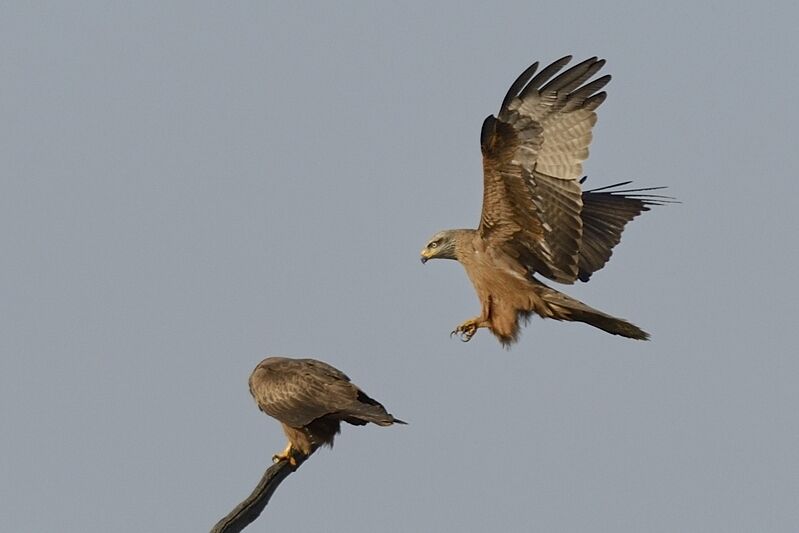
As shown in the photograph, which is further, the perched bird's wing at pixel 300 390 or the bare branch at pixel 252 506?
the perched bird's wing at pixel 300 390

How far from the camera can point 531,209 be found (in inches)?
483

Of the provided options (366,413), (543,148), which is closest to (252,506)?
(366,413)

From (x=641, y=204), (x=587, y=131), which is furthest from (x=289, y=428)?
(x=641, y=204)

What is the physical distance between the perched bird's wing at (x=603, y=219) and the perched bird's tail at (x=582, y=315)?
4.13 ft

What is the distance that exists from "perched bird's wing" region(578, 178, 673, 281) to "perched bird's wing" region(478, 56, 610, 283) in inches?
63.3

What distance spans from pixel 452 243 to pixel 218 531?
175 inches

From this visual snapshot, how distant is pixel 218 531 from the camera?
953 centimetres

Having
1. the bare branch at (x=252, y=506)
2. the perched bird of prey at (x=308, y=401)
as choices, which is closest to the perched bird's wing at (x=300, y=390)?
the perched bird of prey at (x=308, y=401)

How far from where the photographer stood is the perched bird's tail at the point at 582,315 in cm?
1202

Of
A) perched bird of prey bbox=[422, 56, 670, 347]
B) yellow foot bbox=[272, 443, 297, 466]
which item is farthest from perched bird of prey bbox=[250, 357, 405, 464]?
perched bird of prey bbox=[422, 56, 670, 347]

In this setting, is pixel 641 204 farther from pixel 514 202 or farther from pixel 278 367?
pixel 278 367

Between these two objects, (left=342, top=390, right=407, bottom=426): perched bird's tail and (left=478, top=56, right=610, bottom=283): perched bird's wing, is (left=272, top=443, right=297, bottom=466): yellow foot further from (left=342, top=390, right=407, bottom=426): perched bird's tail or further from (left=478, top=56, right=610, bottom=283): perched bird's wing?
(left=478, top=56, right=610, bottom=283): perched bird's wing

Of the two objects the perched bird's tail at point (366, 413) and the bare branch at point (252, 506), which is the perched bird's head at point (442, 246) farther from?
the bare branch at point (252, 506)

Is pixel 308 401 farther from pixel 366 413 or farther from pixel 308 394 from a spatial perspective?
pixel 366 413
